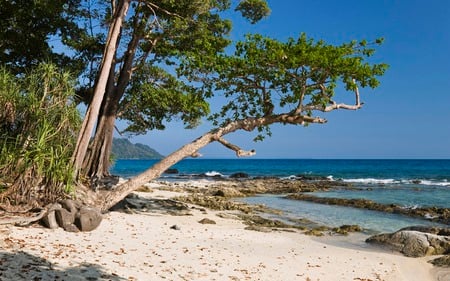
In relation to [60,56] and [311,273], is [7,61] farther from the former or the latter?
[311,273]

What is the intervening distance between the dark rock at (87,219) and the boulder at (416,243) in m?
7.73

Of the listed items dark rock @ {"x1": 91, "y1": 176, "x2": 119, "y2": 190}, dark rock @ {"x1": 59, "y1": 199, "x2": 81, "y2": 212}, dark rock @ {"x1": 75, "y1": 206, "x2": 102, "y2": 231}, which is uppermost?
dark rock @ {"x1": 91, "y1": 176, "x2": 119, "y2": 190}

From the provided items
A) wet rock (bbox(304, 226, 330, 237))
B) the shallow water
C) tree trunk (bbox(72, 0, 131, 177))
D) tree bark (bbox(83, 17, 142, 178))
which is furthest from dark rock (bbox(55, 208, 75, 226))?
the shallow water

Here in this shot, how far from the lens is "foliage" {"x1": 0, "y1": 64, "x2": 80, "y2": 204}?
30.8ft

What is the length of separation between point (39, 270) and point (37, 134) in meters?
4.62

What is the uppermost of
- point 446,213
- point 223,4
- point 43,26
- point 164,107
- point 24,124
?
point 223,4

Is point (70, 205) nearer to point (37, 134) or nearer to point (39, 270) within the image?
point (37, 134)

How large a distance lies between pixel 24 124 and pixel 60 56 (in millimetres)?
5429

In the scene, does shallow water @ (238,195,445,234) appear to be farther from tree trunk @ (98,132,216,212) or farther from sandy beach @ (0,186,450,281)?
tree trunk @ (98,132,216,212)

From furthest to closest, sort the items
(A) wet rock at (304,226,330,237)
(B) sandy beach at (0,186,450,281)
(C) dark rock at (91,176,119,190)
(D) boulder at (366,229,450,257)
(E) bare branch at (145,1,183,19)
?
(E) bare branch at (145,1,183,19) → (A) wet rock at (304,226,330,237) → (C) dark rock at (91,176,119,190) → (D) boulder at (366,229,450,257) → (B) sandy beach at (0,186,450,281)

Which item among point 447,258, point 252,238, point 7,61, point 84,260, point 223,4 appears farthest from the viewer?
point 223,4

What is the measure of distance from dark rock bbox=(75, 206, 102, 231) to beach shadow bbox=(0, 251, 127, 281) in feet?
7.81

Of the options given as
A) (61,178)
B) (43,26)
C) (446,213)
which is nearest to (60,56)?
(43,26)

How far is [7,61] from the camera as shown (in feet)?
45.8
